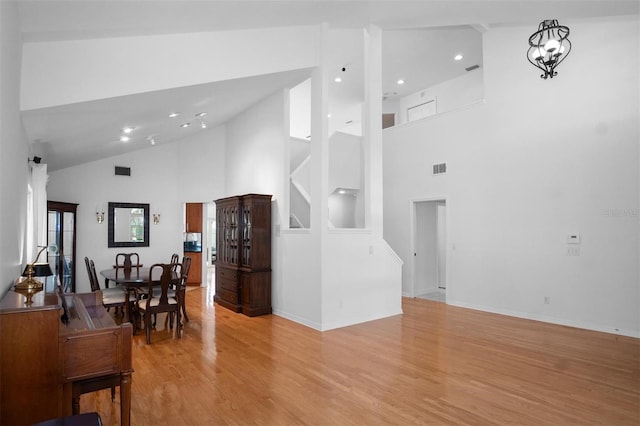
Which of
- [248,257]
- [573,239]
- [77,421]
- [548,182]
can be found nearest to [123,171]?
[248,257]

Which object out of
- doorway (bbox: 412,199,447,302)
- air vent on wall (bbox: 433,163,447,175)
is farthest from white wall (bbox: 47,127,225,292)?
air vent on wall (bbox: 433,163,447,175)

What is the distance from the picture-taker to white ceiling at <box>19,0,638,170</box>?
123 inches

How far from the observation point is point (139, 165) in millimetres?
8820

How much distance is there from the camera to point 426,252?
8.55 meters

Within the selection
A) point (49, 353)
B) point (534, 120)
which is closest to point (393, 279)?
point (534, 120)

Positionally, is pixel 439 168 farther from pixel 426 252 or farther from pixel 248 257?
pixel 248 257

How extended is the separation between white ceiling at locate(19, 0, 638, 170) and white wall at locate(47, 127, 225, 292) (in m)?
0.81

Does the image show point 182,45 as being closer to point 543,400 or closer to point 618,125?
point 543,400

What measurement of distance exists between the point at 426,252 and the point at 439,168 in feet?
6.74

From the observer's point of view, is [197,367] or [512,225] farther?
[512,225]

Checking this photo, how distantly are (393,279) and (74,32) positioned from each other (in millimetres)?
5584

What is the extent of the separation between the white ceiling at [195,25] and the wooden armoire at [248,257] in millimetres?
1901

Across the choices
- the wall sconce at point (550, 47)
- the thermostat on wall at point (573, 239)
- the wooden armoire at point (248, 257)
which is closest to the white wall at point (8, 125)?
the wooden armoire at point (248, 257)

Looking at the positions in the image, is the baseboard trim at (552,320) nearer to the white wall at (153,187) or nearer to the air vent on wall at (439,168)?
the air vent on wall at (439,168)
